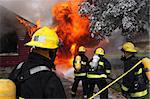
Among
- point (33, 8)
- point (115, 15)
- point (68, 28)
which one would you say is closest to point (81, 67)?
point (115, 15)

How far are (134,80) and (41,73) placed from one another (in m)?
2.99

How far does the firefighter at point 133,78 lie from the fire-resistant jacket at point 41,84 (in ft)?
9.13

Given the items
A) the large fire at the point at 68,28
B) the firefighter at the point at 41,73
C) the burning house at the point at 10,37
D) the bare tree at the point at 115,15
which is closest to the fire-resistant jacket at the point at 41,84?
the firefighter at the point at 41,73

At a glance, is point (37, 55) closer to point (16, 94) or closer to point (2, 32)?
point (16, 94)

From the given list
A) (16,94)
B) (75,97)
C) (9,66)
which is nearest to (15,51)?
(9,66)

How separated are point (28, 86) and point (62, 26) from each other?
14.3 meters

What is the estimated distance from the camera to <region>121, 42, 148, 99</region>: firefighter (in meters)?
5.31

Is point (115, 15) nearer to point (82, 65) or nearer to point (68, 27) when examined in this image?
point (82, 65)

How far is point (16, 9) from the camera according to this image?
16234 mm

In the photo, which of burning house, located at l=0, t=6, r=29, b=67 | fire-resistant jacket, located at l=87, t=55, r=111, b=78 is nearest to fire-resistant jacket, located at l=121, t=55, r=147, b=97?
fire-resistant jacket, located at l=87, t=55, r=111, b=78

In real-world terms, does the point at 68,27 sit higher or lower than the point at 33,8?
lower

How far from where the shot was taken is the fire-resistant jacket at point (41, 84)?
267cm

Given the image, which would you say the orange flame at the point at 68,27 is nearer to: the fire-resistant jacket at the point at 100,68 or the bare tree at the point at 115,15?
the bare tree at the point at 115,15

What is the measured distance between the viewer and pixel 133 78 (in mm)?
5355
